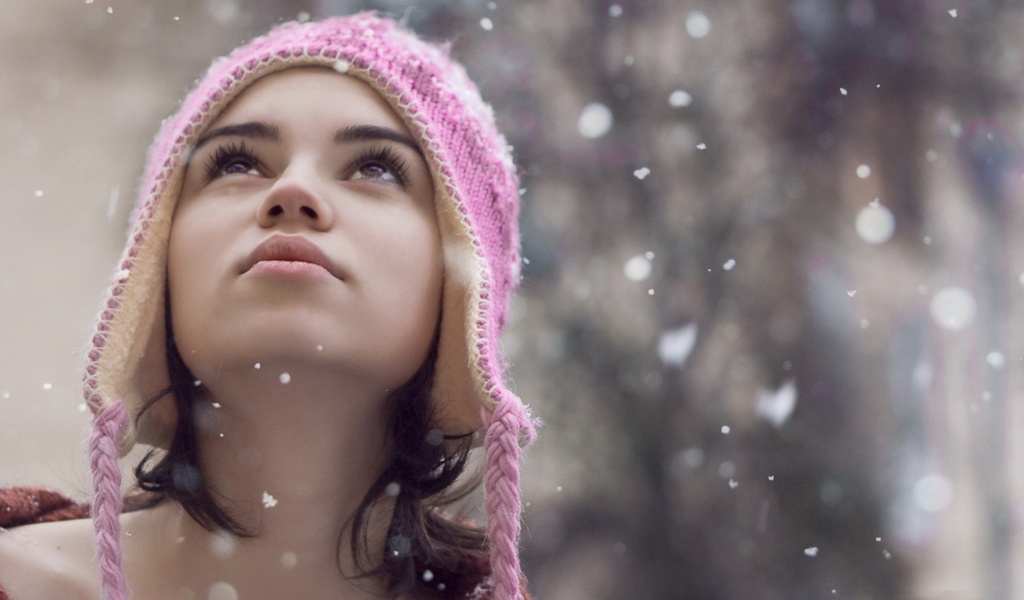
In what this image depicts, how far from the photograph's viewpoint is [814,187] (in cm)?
189

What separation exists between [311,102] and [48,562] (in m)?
0.49

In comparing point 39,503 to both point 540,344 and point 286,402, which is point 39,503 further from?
point 540,344

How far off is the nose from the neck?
0.51 ft

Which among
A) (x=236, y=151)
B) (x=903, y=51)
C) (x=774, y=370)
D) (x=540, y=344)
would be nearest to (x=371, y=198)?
(x=236, y=151)

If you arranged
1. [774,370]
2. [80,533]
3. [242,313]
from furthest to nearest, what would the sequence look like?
[774,370]
[80,533]
[242,313]

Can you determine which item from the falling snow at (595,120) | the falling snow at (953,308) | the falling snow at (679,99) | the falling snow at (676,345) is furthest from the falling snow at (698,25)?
the falling snow at (953,308)

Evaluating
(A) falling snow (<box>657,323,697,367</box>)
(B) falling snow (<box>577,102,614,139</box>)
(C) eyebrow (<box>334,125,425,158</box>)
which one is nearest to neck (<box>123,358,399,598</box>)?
(C) eyebrow (<box>334,125,425,158</box>)

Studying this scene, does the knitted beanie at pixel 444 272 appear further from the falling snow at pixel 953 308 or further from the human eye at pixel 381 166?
the falling snow at pixel 953 308

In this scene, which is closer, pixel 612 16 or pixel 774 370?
pixel 774 370

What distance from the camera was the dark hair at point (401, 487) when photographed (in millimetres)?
857

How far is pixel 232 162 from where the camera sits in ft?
2.73

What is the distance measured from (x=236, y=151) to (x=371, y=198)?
5.6 inches

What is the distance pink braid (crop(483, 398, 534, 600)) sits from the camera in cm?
79

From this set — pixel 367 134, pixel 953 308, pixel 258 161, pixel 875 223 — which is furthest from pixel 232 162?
pixel 953 308
